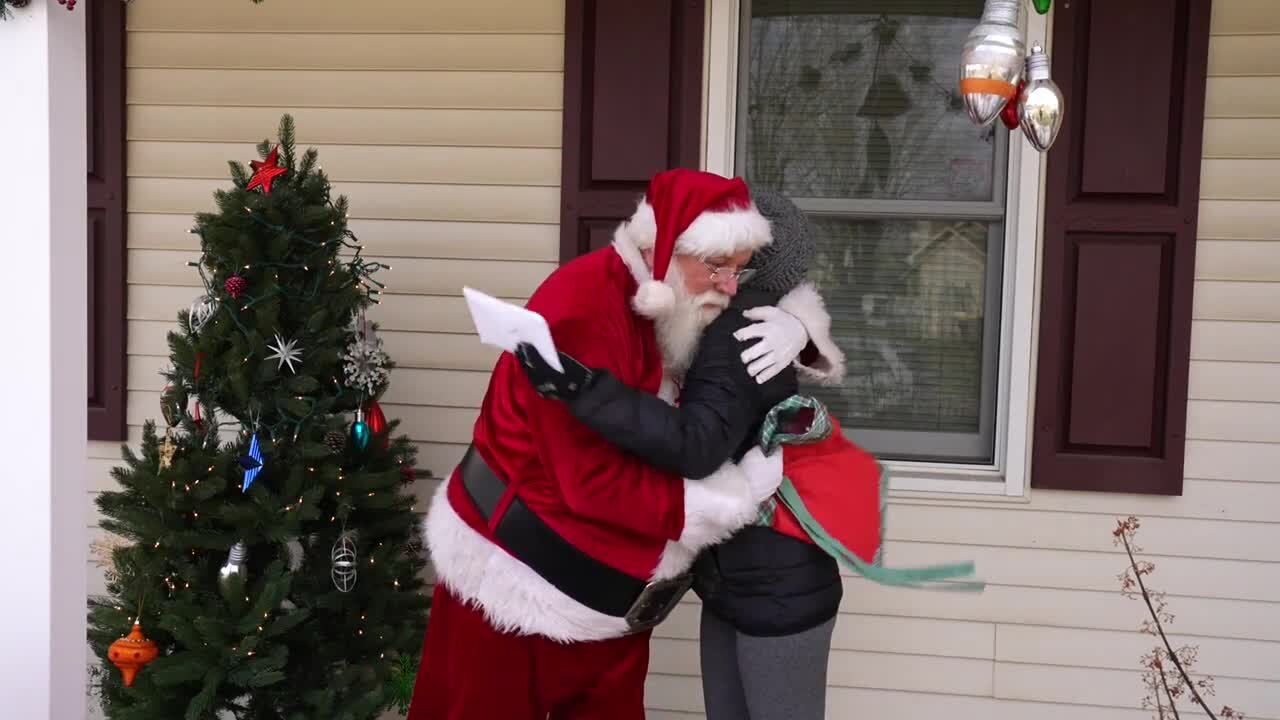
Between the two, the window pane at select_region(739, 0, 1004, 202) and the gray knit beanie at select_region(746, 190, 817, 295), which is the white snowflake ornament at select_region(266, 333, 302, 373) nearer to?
the gray knit beanie at select_region(746, 190, 817, 295)

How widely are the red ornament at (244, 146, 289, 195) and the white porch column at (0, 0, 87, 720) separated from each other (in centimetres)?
60

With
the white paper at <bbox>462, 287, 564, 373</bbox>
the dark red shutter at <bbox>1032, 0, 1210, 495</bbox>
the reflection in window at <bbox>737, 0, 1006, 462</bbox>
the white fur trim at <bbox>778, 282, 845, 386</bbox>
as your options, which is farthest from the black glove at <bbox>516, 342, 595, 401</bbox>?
the dark red shutter at <bbox>1032, 0, 1210, 495</bbox>

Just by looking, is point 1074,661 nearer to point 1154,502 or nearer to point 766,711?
point 1154,502

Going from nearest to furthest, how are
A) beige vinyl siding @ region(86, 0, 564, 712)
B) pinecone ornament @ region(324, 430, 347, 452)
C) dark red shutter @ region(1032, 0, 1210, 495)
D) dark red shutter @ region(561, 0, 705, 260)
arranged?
1. pinecone ornament @ region(324, 430, 347, 452)
2. dark red shutter @ region(1032, 0, 1210, 495)
3. dark red shutter @ region(561, 0, 705, 260)
4. beige vinyl siding @ region(86, 0, 564, 712)

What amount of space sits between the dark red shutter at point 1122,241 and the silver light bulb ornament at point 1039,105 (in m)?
1.16

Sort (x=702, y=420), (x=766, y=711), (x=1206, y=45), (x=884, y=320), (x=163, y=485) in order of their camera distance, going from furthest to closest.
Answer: (x=884, y=320) → (x=1206, y=45) → (x=163, y=485) → (x=766, y=711) → (x=702, y=420)

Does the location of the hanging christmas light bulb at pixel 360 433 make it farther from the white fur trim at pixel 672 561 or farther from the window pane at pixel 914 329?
the window pane at pixel 914 329

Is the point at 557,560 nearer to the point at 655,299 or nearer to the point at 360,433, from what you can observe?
the point at 655,299

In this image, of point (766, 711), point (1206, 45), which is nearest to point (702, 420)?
point (766, 711)

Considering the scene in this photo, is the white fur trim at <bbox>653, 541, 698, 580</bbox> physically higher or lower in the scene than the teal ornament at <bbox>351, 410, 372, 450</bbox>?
lower

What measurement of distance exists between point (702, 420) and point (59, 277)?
1.33 m

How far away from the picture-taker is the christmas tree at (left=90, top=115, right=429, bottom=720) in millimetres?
2871

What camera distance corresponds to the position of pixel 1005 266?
3.46 metres

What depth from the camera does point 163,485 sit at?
2.91m
